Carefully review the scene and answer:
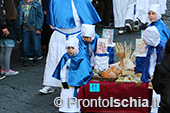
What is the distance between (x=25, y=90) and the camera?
21.7ft

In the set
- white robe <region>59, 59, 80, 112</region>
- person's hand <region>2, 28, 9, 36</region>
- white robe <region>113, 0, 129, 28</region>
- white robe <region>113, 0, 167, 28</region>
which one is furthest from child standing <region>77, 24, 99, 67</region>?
person's hand <region>2, 28, 9, 36</region>

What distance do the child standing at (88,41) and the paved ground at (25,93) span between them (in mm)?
982

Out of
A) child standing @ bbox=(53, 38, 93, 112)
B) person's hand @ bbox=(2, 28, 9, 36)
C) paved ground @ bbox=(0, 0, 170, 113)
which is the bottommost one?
paved ground @ bbox=(0, 0, 170, 113)

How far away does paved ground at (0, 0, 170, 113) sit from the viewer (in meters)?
5.75

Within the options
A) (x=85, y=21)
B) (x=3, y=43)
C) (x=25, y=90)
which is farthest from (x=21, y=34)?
(x=85, y=21)

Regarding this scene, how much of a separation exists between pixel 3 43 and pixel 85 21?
79.8 inches

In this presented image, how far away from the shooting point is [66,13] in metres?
5.89

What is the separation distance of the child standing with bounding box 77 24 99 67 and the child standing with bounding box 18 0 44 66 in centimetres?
233

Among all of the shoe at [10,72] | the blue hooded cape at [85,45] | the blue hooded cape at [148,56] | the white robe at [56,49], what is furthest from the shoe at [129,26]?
the blue hooded cape at [148,56]

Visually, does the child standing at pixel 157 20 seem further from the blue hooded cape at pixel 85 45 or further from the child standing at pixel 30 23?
the child standing at pixel 30 23

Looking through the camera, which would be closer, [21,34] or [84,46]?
[84,46]

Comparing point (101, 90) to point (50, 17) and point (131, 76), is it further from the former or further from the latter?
point (50, 17)

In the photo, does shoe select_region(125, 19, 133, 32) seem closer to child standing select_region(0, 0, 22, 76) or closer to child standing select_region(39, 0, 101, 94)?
child standing select_region(0, 0, 22, 76)

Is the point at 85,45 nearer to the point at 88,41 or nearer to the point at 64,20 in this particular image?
the point at 88,41
